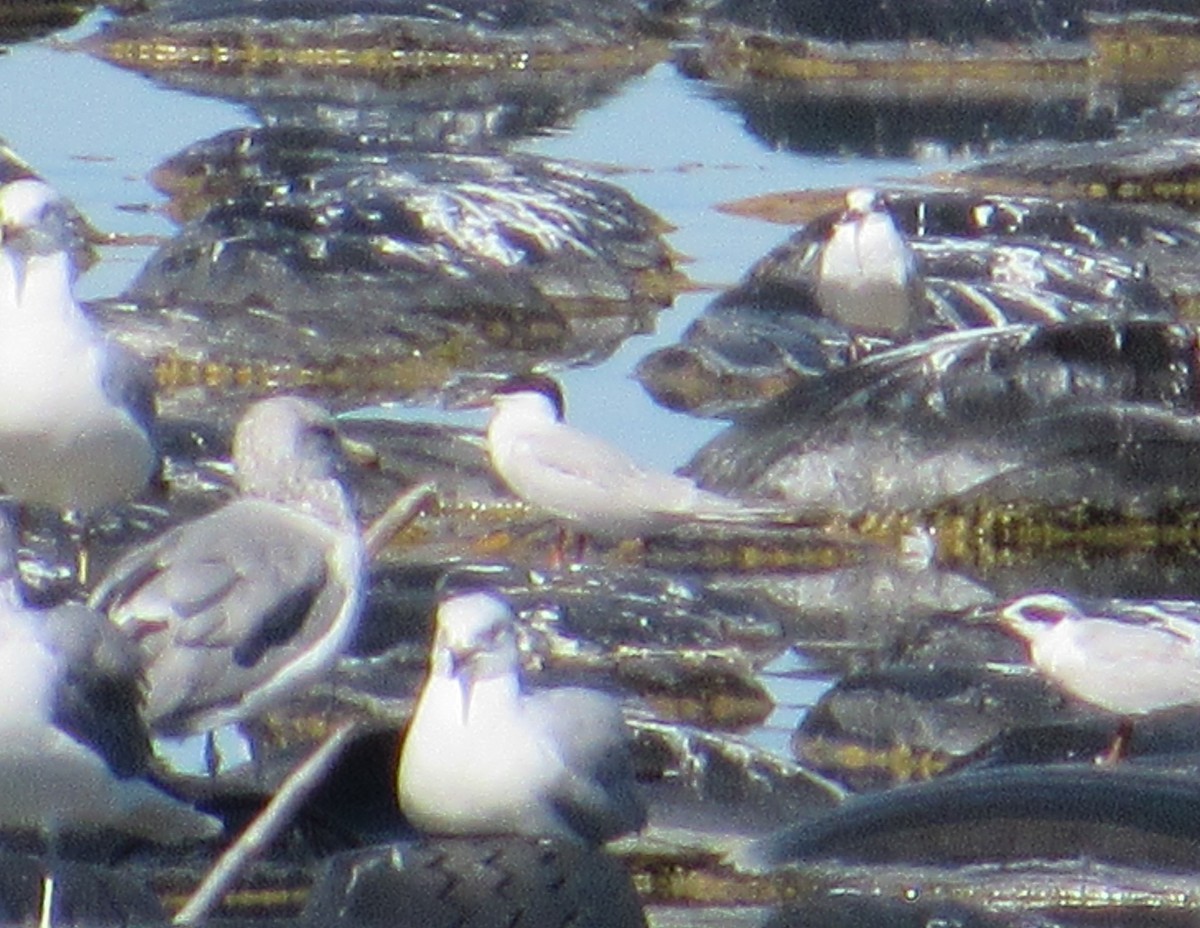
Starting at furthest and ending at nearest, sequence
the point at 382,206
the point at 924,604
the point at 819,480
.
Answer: the point at 382,206
the point at 819,480
the point at 924,604

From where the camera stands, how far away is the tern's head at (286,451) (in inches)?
292

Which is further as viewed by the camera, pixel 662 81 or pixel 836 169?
pixel 662 81

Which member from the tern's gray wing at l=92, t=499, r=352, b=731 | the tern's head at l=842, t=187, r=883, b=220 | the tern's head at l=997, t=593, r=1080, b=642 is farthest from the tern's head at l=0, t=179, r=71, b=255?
the tern's head at l=842, t=187, r=883, b=220

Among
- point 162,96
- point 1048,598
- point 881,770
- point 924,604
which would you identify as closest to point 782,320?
point 924,604

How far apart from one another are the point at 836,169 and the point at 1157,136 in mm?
1562

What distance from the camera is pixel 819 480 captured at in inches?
368

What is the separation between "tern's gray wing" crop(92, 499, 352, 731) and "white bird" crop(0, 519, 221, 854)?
783 mm

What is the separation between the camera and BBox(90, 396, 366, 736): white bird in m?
6.43

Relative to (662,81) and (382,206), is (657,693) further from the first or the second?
(662,81)

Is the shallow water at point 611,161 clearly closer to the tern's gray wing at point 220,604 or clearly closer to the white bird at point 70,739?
the tern's gray wing at point 220,604

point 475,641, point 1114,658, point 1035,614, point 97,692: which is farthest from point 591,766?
point 1035,614

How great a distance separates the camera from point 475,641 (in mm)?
5879

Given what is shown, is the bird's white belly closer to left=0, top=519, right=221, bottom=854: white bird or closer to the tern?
left=0, top=519, right=221, bottom=854: white bird

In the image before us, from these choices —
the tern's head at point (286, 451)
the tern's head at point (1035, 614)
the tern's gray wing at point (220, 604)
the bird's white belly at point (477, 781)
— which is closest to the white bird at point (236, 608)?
the tern's gray wing at point (220, 604)
